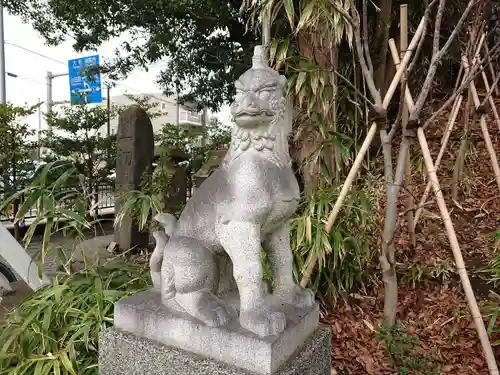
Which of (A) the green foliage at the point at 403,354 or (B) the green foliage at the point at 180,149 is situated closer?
(A) the green foliage at the point at 403,354

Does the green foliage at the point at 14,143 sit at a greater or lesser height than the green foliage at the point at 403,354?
greater

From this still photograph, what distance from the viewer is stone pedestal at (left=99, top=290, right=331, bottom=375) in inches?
52.4

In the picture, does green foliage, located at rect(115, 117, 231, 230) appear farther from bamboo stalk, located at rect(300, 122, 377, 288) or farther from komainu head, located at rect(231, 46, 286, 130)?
komainu head, located at rect(231, 46, 286, 130)

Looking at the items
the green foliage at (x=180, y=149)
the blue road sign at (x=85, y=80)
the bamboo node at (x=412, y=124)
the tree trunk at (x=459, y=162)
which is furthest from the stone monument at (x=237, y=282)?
the blue road sign at (x=85, y=80)

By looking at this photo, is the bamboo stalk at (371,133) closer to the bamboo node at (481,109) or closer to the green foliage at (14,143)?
the bamboo node at (481,109)

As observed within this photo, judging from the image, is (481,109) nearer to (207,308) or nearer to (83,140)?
(207,308)

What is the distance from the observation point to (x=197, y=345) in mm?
1427

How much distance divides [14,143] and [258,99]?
5746 millimetres

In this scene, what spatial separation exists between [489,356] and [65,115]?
6.87 metres

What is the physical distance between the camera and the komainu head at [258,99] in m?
1.30

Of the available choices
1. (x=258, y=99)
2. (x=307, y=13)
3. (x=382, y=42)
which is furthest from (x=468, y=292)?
(x=382, y=42)

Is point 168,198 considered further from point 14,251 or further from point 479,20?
point 479,20

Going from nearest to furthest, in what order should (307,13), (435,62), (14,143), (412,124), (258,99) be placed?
(258,99)
(435,62)
(412,124)
(307,13)
(14,143)

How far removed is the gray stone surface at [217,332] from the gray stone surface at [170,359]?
2 cm
